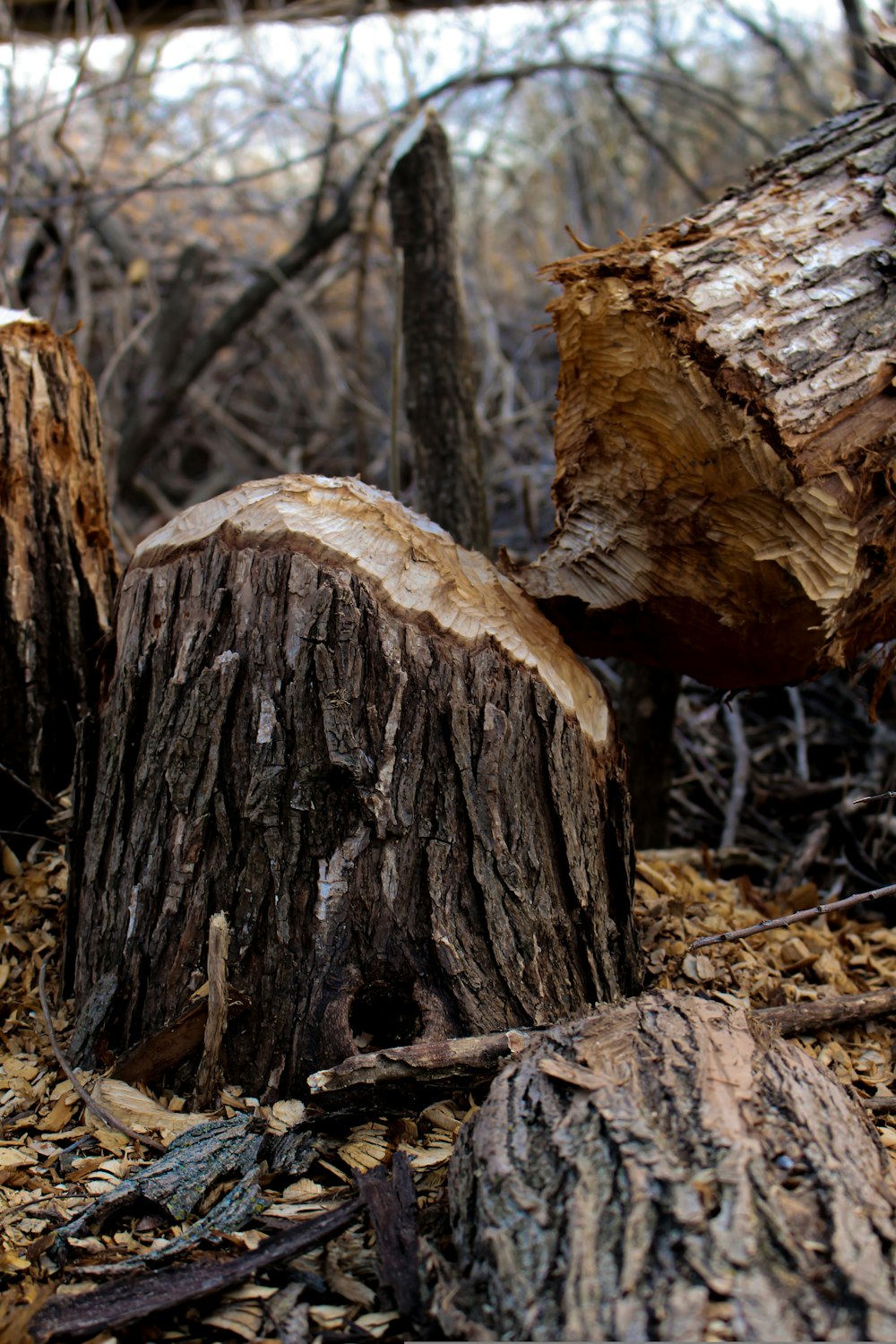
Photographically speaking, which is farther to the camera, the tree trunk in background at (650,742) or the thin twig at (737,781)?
the thin twig at (737,781)

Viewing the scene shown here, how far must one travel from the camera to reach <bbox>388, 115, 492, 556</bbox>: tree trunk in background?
3.23 m

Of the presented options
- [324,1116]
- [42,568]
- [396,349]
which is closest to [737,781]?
[396,349]

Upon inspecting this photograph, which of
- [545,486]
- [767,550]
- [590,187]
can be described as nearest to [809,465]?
[767,550]

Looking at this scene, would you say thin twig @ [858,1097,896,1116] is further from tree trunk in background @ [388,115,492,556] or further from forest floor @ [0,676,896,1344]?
tree trunk in background @ [388,115,492,556]

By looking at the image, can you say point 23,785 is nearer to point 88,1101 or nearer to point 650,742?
point 88,1101

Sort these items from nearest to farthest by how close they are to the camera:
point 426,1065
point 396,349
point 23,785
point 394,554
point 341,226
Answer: point 426,1065, point 394,554, point 23,785, point 396,349, point 341,226

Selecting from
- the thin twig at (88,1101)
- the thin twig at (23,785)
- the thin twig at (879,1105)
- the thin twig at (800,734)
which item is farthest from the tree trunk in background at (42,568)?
the thin twig at (800,734)

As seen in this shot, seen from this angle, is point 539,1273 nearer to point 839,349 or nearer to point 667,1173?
point 667,1173

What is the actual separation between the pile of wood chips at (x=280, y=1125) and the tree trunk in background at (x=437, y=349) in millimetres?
1277

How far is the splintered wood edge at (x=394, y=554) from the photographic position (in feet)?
6.46

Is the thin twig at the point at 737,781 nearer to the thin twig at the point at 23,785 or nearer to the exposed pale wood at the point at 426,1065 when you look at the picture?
the exposed pale wood at the point at 426,1065

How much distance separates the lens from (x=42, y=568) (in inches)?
102

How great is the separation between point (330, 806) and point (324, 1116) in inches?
20.5

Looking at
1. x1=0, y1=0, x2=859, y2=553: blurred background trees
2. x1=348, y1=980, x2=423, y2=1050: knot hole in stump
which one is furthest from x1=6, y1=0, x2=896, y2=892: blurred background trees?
x1=348, y1=980, x2=423, y2=1050: knot hole in stump
